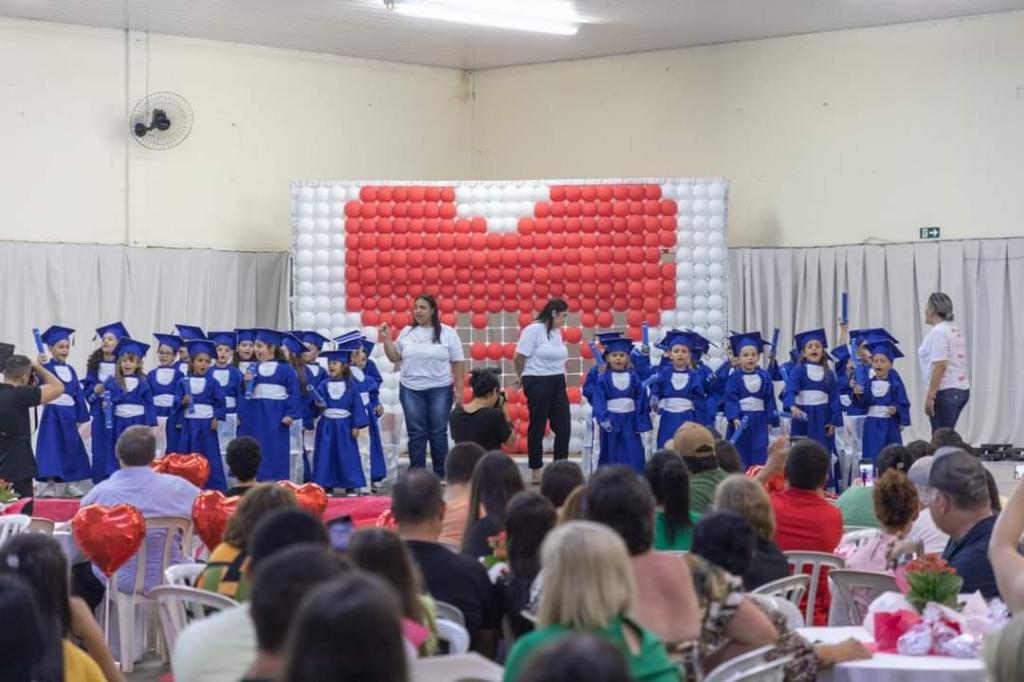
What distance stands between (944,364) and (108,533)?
24.8 ft

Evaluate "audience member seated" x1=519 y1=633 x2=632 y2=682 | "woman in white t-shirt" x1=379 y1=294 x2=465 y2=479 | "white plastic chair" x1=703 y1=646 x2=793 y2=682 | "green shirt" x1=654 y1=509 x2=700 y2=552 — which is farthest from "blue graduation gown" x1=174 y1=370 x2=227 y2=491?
"audience member seated" x1=519 y1=633 x2=632 y2=682

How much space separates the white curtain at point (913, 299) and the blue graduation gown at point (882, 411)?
11.6 feet

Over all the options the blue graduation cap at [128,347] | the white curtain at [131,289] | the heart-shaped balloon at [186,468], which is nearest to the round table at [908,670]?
the heart-shaped balloon at [186,468]

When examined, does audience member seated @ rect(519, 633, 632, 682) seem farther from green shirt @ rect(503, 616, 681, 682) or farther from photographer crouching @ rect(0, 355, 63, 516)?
photographer crouching @ rect(0, 355, 63, 516)

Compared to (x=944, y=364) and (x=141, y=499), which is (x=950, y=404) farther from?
(x=141, y=499)

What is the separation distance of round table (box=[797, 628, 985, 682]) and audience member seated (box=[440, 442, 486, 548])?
6.69 feet

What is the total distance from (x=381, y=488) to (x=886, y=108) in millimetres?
6671

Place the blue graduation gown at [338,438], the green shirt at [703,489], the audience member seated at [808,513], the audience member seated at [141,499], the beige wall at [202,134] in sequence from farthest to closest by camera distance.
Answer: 1. the beige wall at [202,134]
2. the blue graduation gown at [338,438]
3. the audience member seated at [141,499]
4. the green shirt at [703,489]
5. the audience member seated at [808,513]

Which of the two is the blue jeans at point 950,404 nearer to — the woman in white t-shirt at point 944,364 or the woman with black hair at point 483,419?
the woman in white t-shirt at point 944,364

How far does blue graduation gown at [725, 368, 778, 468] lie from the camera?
36.6 feet

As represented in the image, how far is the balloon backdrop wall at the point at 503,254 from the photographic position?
13438mm

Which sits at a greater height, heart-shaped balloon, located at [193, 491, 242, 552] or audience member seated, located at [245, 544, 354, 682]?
audience member seated, located at [245, 544, 354, 682]

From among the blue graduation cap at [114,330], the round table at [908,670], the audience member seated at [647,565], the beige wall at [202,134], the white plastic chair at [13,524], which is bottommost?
the round table at [908,670]

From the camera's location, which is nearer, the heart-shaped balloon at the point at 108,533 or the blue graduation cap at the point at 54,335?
the heart-shaped balloon at the point at 108,533
